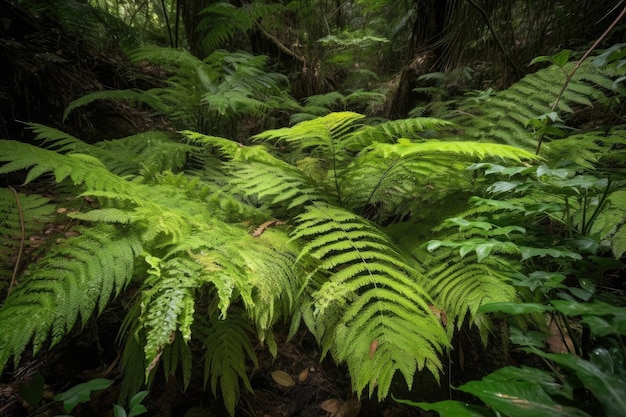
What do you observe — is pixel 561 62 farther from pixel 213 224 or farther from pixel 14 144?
pixel 14 144

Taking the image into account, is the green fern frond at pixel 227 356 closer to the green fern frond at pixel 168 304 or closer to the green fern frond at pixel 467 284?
the green fern frond at pixel 168 304

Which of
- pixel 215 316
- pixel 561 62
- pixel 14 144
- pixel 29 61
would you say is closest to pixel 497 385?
pixel 215 316

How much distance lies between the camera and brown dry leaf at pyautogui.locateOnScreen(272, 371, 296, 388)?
1.41 metres

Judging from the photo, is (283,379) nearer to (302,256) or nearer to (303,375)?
(303,375)

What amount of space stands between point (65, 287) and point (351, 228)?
3.50ft

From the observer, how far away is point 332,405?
134 centimetres

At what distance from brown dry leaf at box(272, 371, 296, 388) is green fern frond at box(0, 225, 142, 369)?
865 mm

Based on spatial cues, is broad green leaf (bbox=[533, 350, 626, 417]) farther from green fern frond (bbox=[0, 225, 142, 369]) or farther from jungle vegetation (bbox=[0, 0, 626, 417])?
green fern frond (bbox=[0, 225, 142, 369])

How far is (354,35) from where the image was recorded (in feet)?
12.4

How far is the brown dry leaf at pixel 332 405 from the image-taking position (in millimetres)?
1325

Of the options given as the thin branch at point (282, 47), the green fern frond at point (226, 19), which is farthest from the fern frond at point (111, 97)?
the thin branch at point (282, 47)

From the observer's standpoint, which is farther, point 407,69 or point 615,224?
point 407,69

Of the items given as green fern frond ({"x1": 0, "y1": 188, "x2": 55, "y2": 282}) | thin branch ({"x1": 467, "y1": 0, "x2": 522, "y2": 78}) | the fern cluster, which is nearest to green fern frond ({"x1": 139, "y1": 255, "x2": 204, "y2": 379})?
green fern frond ({"x1": 0, "y1": 188, "x2": 55, "y2": 282})

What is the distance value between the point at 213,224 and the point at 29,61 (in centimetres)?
→ 274
